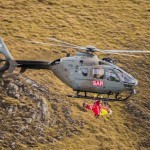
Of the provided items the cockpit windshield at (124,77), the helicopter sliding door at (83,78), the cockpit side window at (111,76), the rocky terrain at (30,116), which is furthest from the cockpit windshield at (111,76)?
the rocky terrain at (30,116)

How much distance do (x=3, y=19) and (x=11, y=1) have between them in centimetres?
437

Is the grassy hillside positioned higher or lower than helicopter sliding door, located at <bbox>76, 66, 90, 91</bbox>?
lower

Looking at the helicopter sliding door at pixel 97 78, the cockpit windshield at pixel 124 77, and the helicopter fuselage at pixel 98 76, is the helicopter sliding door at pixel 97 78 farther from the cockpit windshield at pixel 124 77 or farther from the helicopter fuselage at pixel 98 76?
the cockpit windshield at pixel 124 77

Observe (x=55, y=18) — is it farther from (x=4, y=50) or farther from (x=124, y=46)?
(x=4, y=50)

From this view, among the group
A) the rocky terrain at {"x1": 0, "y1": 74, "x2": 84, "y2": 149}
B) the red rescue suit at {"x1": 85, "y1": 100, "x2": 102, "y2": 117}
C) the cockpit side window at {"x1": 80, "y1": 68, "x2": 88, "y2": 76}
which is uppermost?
the cockpit side window at {"x1": 80, "y1": 68, "x2": 88, "y2": 76}

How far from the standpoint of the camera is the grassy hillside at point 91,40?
1180 inches

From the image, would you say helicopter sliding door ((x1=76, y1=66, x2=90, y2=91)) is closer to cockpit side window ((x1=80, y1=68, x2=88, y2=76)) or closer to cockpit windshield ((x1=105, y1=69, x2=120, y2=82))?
cockpit side window ((x1=80, y1=68, x2=88, y2=76))

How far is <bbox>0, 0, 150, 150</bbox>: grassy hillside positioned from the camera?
2997cm

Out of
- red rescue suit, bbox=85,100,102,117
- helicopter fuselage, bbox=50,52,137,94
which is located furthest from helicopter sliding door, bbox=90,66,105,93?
red rescue suit, bbox=85,100,102,117

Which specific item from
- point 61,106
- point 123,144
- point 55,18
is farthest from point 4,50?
point 55,18

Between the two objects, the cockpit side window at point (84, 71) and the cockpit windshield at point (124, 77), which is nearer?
the cockpit windshield at point (124, 77)

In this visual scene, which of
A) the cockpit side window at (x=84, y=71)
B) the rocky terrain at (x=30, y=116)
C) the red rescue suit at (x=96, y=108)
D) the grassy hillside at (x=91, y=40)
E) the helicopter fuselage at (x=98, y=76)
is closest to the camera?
the helicopter fuselage at (x=98, y=76)

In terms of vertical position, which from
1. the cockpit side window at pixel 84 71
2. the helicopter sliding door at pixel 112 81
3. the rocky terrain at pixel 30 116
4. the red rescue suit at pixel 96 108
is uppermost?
the cockpit side window at pixel 84 71

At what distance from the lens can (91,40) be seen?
41.9 meters
